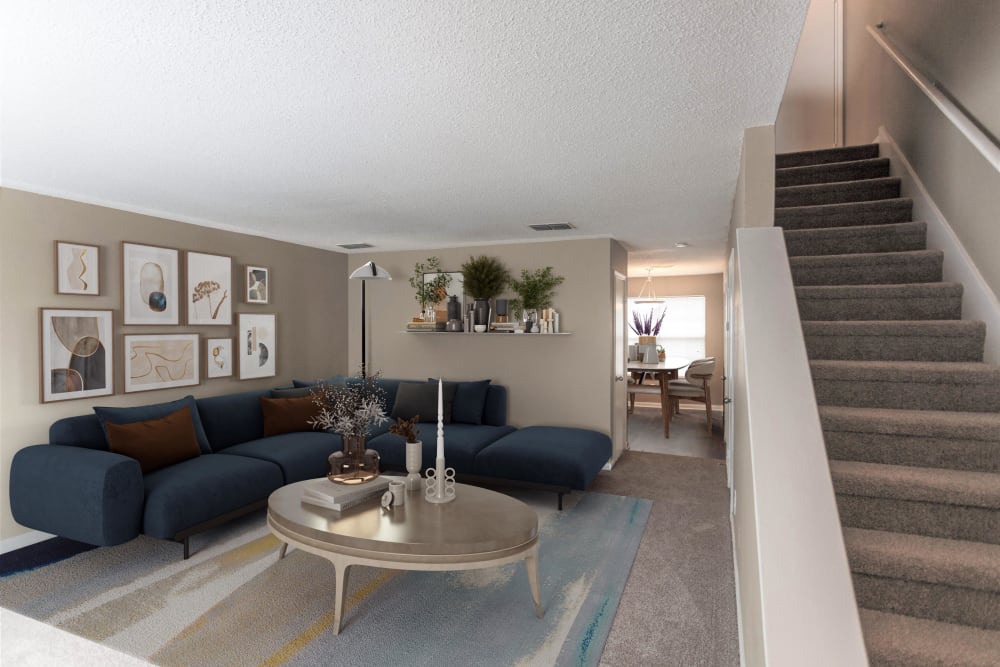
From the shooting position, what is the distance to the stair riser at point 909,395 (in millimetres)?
2154

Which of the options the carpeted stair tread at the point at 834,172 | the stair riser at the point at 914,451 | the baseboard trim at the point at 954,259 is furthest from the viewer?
the carpeted stair tread at the point at 834,172

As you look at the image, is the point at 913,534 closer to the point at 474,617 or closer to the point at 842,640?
the point at 842,640

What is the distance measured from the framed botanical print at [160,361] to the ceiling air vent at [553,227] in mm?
3006

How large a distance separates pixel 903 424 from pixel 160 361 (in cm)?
464

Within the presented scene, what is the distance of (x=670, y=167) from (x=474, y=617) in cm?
256

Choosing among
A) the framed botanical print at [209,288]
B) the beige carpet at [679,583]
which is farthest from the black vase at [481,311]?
the framed botanical print at [209,288]

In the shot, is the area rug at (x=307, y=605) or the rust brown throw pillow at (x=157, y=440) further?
the rust brown throw pillow at (x=157, y=440)

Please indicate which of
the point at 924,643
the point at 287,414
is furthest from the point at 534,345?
the point at 924,643

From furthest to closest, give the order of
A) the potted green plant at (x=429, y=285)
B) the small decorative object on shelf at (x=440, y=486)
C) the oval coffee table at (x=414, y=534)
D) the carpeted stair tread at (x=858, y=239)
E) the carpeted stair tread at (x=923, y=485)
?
the potted green plant at (x=429, y=285) → the carpeted stair tread at (x=858, y=239) → the small decorative object on shelf at (x=440, y=486) → the oval coffee table at (x=414, y=534) → the carpeted stair tread at (x=923, y=485)

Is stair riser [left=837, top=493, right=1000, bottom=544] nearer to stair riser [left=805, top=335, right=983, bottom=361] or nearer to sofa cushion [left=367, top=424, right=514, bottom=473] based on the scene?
stair riser [left=805, top=335, right=983, bottom=361]

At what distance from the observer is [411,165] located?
9.68ft

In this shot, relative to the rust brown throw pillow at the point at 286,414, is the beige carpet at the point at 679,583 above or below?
below

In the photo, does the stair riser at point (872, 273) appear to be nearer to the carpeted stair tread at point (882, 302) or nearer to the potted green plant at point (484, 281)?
the carpeted stair tread at point (882, 302)

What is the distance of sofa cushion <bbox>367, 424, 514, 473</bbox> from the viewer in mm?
4398
